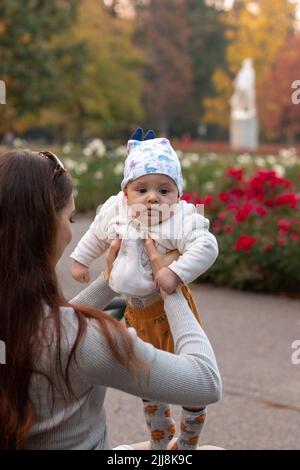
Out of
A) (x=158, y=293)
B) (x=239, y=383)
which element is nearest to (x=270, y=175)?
(x=239, y=383)

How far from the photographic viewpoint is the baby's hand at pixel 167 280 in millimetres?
2039

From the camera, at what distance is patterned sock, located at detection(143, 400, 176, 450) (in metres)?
2.72

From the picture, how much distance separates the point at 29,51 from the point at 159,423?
804 inches

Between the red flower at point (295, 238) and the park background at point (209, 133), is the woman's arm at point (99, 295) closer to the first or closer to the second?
the park background at point (209, 133)

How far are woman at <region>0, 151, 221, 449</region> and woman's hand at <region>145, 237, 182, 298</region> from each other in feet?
0.97

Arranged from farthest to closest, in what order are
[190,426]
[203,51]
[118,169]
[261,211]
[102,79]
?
[203,51]
[102,79]
[118,169]
[261,211]
[190,426]

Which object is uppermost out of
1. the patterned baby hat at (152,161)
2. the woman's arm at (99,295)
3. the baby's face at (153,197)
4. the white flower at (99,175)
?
the patterned baby hat at (152,161)

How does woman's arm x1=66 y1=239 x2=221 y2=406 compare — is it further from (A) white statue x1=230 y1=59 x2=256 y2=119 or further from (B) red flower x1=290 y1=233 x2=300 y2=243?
(A) white statue x1=230 y1=59 x2=256 y2=119

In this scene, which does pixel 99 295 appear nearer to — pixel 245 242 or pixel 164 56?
pixel 245 242

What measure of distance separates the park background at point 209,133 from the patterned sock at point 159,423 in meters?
1.13

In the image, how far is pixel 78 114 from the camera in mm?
35125

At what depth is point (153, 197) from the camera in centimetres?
223

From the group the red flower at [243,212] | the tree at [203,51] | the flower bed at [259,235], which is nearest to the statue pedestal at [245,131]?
the flower bed at [259,235]

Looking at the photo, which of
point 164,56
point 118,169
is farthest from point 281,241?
point 164,56
